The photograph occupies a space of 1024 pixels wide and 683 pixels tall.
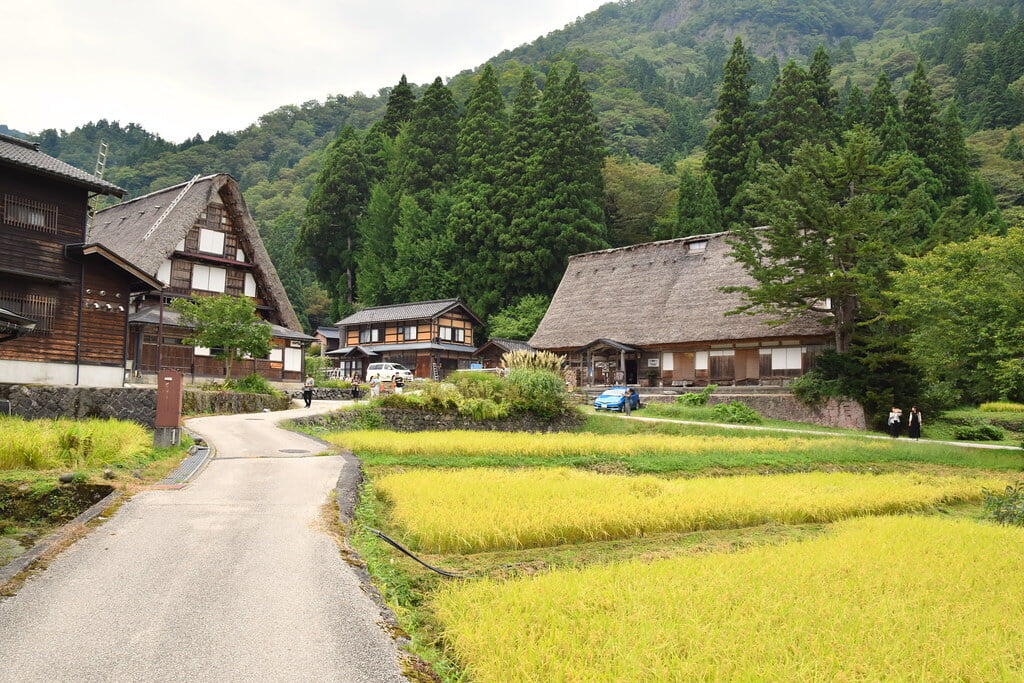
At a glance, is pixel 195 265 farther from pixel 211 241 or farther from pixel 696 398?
pixel 696 398

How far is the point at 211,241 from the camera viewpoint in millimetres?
34375

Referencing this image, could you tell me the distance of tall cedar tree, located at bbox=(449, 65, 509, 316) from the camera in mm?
47844

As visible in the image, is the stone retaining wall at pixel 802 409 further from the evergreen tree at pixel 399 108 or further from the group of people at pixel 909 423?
the evergreen tree at pixel 399 108

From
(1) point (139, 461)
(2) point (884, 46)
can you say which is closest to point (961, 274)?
(1) point (139, 461)

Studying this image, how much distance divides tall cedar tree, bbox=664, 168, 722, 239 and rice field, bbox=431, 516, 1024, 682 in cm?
3931

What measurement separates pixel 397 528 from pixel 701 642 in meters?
4.96

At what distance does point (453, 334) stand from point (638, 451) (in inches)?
1190

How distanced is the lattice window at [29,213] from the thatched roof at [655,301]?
23.8 metres

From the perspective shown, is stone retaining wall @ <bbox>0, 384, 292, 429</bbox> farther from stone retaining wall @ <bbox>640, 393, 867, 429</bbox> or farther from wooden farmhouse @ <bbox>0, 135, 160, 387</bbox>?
stone retaining wall @ <bbox>640, 393, 867, 429</bbox>

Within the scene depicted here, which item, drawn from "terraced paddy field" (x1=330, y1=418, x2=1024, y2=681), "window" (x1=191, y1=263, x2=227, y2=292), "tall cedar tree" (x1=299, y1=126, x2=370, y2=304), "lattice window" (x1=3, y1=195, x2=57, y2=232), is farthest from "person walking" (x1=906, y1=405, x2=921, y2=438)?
"tall cedar tree" (x1=299, y1=126, x2=370, y2=304)

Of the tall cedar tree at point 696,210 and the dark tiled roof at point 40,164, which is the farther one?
the tall cedar tree at point 696,210

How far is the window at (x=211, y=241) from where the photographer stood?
34.0 metres

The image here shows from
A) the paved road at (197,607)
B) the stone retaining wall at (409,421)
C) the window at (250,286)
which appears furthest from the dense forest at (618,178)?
the paved road at (197,607)

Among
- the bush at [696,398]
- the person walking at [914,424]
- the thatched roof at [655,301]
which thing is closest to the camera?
the person walking at [914,424]
